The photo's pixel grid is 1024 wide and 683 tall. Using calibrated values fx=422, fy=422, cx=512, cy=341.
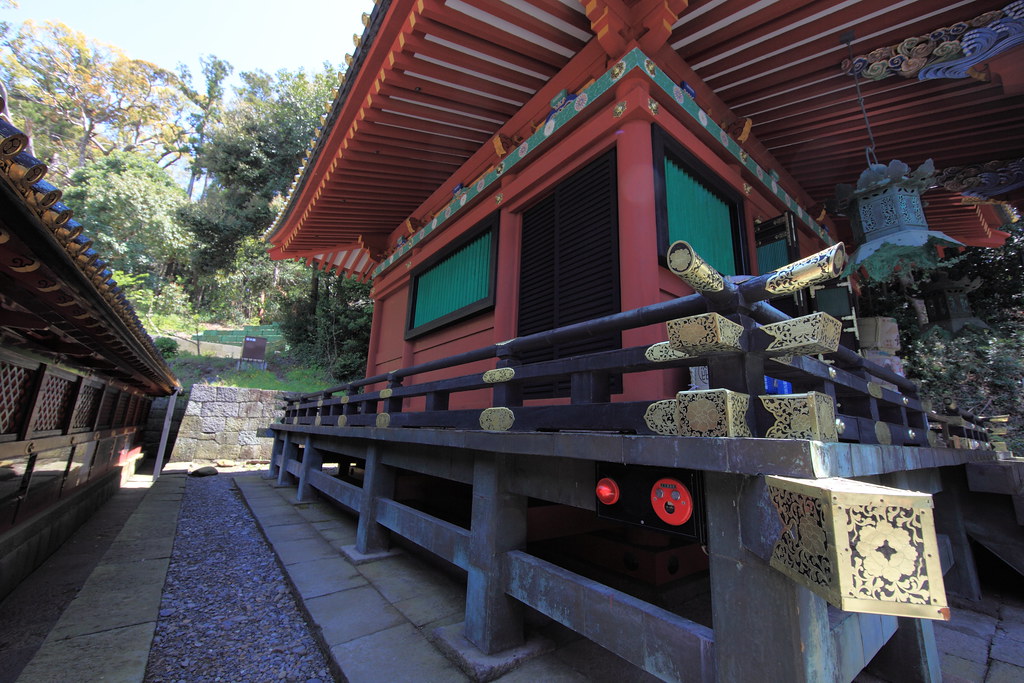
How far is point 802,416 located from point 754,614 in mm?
619

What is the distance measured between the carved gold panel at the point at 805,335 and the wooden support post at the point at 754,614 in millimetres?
447

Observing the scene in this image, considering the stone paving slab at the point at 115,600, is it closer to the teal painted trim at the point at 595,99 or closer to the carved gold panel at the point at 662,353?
the carved gold panel at the point at 662,353

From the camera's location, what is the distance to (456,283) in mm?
5418

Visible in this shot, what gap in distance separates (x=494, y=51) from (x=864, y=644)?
4.41 meters

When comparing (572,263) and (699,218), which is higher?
(699,218)

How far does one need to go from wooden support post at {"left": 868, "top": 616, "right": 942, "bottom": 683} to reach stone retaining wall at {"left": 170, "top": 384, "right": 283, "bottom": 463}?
1167 centimetres

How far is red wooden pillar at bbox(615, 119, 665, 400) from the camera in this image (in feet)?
9.77

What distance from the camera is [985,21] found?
119 inches

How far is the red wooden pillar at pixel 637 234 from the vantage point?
9.77 ft

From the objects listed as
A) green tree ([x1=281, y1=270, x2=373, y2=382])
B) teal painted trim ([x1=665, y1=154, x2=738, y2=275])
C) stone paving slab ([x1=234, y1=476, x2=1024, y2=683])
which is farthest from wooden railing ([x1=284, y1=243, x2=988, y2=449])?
green tree ([x1=281, y1=270, x2=373, y2=382])

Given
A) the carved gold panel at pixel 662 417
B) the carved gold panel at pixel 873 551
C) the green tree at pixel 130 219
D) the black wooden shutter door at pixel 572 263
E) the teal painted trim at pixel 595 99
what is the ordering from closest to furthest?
the carved gold panel at pixel 873 551 → the carved gold panel at pixel 662 417 → the teal painted trim at pixel 595 99 → the black wooden shutter door at pixel 572 263 → the green tree at pixel 130 219

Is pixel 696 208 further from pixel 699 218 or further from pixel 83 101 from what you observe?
pixel 83 101

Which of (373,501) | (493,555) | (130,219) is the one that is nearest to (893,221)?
(493,555)

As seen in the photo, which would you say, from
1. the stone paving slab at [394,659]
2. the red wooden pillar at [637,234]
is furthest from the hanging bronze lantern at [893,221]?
the stone paving slab at [394,659]
